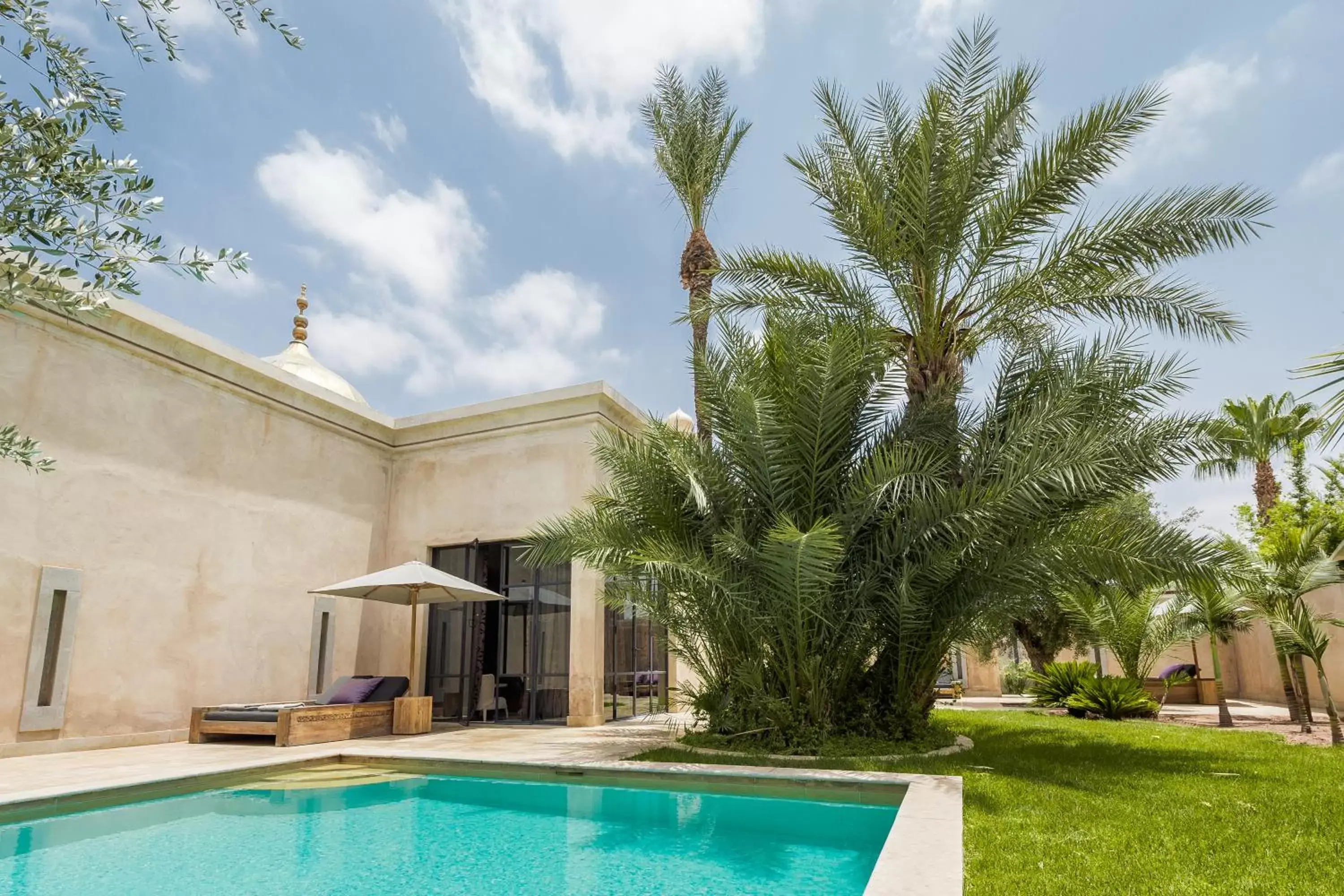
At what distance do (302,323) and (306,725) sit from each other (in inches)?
591

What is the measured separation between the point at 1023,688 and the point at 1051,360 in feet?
60.5

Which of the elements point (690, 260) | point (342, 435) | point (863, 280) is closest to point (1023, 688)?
point (690, 260)

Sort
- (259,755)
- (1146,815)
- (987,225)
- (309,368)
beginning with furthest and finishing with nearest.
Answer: (309,368)
(987,225)
(259,755)
(1146,815)

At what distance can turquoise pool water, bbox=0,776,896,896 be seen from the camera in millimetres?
4312

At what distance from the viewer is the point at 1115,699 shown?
12867mm

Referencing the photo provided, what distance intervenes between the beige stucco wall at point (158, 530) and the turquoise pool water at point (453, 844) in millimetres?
3965

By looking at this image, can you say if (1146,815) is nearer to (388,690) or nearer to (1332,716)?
(1332,716)

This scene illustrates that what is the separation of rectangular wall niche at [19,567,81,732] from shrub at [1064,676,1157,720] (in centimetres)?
1442

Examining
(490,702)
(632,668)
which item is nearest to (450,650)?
(490,702)

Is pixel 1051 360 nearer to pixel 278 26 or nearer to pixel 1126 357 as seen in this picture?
pixel 1126 357

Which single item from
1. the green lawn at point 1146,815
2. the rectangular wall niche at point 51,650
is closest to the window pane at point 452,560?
the rectangular wall niche at point 51,650

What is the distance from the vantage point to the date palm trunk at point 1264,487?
1920 cm

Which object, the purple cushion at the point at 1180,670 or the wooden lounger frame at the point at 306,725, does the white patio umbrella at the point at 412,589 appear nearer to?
the wooden lounger frame at the point at 306,725

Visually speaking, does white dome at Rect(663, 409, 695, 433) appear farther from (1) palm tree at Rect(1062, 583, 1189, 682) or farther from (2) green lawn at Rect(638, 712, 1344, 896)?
(2) green lawn at Rect(638, 712, 1344, 896)
